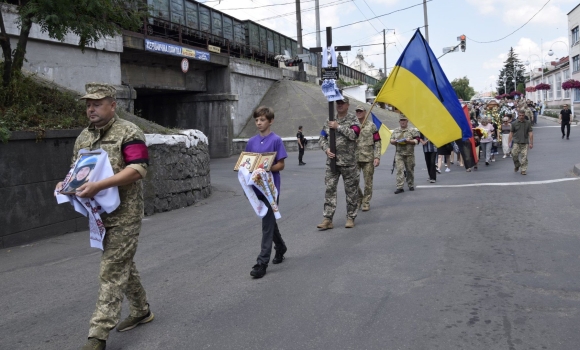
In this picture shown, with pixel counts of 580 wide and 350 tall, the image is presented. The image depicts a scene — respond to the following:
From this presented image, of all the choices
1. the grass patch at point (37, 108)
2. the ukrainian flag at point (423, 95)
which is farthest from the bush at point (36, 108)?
the ukrainian flag at point (423, 95)

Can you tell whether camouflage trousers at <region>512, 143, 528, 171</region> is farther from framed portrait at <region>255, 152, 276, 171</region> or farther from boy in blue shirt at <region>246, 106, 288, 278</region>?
framed portrait at <region>255, 152, 276, 171</region>

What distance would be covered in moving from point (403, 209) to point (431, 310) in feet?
17.8

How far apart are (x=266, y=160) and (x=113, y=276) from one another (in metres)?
2.28

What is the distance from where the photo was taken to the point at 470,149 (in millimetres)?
14148

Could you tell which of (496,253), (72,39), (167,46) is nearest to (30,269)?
(496,253)

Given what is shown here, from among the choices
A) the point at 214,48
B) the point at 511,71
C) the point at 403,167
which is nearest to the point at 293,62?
the point at 214,48

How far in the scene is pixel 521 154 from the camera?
47.4 ft

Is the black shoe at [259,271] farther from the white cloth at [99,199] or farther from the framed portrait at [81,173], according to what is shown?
the framed portrait at [81,173]

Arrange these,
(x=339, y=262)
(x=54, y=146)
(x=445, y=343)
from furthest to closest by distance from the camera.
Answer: (x=54, y=146)
(x=339, y=262)
(x=445, y=343)

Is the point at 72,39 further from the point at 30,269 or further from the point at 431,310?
the point at 431,310

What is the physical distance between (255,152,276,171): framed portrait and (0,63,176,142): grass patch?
4.54 m

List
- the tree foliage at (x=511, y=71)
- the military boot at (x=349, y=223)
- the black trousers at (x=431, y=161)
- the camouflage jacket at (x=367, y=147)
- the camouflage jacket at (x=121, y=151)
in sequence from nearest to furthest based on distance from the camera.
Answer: the camouflage jacket at (x=121, y=151) → the military boot at (x=349, y=223) → the camouflage jacket at (x=367, y=147) → the black trousers at (x=431, y=161) → the tree foliage at (x=511, y=71)

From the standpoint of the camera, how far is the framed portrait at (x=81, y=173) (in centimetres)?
372

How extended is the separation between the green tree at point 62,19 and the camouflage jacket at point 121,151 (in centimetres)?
653
